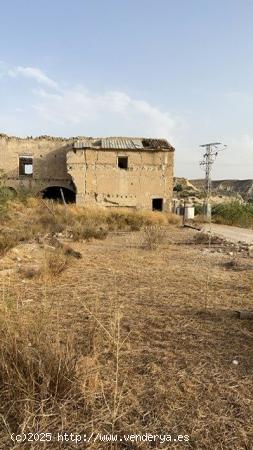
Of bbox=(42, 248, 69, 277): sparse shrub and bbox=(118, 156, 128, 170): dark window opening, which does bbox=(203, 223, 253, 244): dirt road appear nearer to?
bbox=(42, 248, 69, 277): sparse shrub

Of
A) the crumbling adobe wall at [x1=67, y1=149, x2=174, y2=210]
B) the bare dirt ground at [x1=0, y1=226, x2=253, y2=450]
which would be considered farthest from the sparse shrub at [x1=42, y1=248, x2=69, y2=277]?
the crumbling adobe wall at [x1=67, y1=149, x2=174, y2=210]

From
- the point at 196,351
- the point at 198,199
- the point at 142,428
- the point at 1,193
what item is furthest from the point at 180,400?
the point at 198,199

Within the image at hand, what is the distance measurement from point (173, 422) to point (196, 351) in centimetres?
113

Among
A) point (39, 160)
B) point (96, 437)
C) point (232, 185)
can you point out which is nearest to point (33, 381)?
point (96, 437)

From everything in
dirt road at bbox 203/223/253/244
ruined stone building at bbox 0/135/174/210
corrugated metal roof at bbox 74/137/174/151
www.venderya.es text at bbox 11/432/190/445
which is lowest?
dirt road at bbox 203/223/253/244

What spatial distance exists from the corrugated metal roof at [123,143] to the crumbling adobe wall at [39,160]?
2.02 metres

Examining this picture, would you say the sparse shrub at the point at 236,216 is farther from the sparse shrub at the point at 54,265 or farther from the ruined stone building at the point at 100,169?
the sparse shrub at the point at 54,265

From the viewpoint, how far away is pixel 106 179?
25.0m

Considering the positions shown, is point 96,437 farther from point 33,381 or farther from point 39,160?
point 39,160

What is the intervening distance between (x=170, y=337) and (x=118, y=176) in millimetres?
21881

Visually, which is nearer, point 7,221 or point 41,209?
point 7,221

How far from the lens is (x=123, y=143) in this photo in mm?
26016

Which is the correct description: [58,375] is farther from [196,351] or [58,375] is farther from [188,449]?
[196,351]

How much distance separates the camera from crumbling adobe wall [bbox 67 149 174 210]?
25.0m
